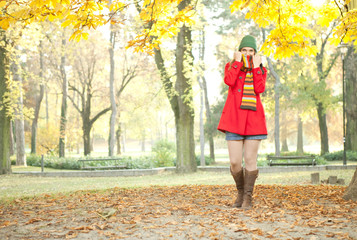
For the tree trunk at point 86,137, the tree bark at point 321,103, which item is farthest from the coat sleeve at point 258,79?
the tree trunk at point 86,137

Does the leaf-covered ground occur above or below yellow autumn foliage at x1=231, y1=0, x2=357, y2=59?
below

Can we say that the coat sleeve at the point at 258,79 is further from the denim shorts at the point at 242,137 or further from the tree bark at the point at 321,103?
the tree bark at the point at 321,103

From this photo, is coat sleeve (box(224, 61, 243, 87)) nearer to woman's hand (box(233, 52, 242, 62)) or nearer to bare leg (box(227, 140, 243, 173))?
woman's hand (box(233, 52, 242, 62))

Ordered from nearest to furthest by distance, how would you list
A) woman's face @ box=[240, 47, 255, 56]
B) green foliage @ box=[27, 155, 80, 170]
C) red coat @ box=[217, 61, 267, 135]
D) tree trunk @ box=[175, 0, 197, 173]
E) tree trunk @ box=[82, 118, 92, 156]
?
1. red coat @ box=[217, 61, 267, 135]
2. woman's face @ box=[240, 47, 255, 56]
3. tree trunk @ box=[175, 0, 197, 173]
4. green foliage @ box=[27, 155, 80, 170]
5. tree trunk @ box=[82, 118, 92, 156]

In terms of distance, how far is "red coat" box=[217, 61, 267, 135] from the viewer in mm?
4777

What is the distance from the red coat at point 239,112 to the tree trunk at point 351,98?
72.5 feet

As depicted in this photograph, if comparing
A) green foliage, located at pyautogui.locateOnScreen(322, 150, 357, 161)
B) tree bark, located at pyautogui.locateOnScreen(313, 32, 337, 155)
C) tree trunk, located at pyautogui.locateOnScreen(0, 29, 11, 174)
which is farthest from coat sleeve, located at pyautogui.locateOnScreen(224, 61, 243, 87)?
tree bark, located at pyautogui.locateOnScreen(313, 32, 337, 155)

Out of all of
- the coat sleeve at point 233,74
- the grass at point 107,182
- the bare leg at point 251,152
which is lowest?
the grass at point 107,182

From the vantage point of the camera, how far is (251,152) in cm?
485

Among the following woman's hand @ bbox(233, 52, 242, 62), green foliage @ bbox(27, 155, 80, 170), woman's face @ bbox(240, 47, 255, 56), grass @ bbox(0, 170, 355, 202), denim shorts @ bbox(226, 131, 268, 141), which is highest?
woman's face @ bbox(240, 47, 255, 56)

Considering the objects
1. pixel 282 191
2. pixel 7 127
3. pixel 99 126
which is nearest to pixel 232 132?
pixel 282 191

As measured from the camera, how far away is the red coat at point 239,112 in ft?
15.7

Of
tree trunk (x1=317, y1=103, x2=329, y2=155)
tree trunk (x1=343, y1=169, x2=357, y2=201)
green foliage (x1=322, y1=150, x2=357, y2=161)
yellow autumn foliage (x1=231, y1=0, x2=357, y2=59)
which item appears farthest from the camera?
tree trunk (x1=317, y1=103, x2=329, y2=155)

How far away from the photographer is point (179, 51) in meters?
15.2
